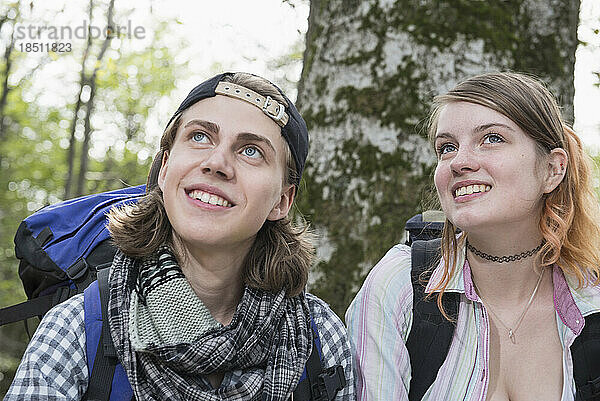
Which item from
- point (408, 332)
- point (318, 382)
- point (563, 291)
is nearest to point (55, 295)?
point (318, 382)

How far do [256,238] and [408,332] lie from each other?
2.66ft

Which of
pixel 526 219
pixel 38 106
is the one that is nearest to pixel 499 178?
pixel 526 219

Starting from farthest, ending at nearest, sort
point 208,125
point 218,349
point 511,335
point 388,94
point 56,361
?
point 388,94, point 511,335, point 208,125, point 218,349, point 56,361

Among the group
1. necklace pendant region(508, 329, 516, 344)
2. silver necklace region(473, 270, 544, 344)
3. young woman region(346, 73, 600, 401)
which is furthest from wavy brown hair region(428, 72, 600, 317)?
necklace pendant region(508, 329, 516, 344)

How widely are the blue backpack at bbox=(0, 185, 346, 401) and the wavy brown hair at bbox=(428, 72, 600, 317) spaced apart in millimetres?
669

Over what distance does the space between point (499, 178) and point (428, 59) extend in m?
1.44

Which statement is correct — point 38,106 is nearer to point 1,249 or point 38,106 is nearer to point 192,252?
point 1,249

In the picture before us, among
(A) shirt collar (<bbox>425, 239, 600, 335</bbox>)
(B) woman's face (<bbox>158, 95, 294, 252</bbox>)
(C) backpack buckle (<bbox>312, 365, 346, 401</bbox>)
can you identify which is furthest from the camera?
(A) shirt collar (<bbox>425, 239, 600, 335</bbox>)

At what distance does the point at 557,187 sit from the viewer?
9.84 feet

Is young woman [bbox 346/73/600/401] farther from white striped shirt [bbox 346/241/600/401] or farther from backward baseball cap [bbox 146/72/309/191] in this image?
backward baseball cap [bbox 146/72/309/191]

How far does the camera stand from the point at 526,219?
115 inches

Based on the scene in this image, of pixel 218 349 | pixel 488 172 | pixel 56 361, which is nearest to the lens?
pixel 56 361

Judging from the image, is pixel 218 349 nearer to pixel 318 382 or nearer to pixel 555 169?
pixel 318 382

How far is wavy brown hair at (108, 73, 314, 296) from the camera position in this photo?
8.65ft
